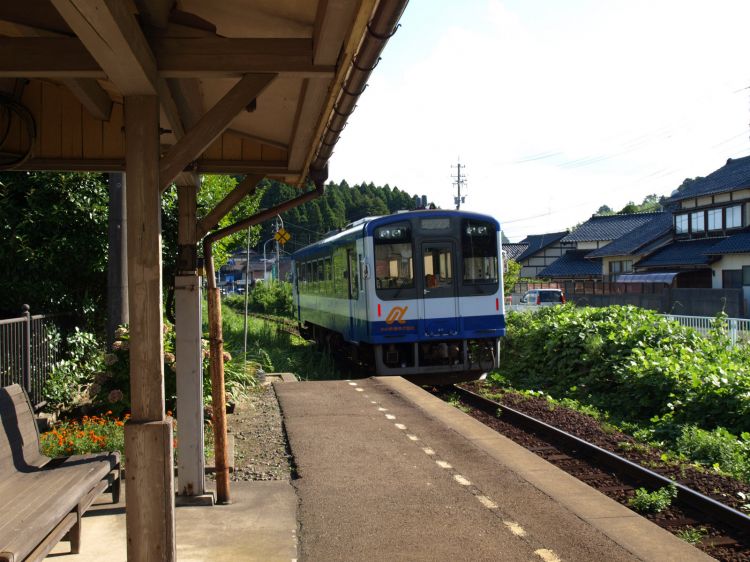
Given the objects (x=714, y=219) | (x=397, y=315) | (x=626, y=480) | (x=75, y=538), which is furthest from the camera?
(x=714, y=219)

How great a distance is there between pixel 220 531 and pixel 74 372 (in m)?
4.54

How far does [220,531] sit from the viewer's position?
5.01m

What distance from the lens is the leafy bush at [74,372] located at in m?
8.13

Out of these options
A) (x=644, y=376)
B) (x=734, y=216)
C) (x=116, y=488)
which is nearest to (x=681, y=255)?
(x=734, y=216)

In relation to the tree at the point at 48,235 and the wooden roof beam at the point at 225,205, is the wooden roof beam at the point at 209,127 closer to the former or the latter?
the wooden roof beam at the point at 225,205

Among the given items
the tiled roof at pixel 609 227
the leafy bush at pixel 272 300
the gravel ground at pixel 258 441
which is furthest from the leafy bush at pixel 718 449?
the tiled roof at pixel 609 227

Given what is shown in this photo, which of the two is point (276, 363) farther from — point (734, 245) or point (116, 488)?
point (734, 245)

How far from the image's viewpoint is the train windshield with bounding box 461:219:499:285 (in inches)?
512

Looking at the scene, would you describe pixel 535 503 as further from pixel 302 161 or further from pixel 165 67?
pixel 165 67

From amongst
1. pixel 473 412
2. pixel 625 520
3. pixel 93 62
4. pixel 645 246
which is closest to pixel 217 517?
pixel 625 520

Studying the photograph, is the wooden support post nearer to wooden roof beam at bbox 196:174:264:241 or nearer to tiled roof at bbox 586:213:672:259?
wooden roof beam at bbox 196:174:264:241

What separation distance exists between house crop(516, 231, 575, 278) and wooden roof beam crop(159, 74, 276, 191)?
183 feet

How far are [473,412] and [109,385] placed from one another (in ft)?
17.1

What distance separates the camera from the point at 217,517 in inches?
209
